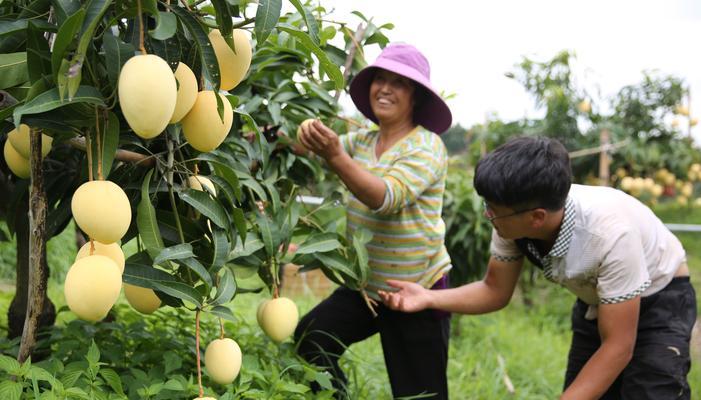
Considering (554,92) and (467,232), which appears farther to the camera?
(554,92)

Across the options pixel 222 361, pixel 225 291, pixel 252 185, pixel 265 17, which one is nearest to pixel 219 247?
pixel 225 291

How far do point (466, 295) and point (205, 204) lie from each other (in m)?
1.01

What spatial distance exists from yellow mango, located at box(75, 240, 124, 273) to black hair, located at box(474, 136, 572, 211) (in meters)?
0.90

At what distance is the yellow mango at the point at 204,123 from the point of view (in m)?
0.93

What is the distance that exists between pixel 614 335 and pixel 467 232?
176 cm

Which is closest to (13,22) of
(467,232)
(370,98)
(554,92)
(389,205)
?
(389,205)

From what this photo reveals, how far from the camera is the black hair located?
1545 millimetres

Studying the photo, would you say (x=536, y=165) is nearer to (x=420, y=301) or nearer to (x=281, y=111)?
(x=420, y=301)

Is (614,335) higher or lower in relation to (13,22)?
lower

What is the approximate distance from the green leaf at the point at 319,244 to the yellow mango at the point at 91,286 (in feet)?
2.19

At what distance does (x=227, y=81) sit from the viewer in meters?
0.99

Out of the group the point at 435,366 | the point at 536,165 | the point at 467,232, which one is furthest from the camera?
the point at 467,232

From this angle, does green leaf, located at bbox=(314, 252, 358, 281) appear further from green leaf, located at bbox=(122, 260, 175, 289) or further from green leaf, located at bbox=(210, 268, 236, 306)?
green leaf, located at bbox=(122, 260, 175, 289)

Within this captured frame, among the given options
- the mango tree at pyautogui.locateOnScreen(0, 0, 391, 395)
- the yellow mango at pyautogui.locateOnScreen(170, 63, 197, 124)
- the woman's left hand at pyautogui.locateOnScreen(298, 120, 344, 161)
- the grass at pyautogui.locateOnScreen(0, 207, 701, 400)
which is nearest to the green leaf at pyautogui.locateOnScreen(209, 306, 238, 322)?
the mango tree at pyautogui.locateOnScreen(0, 0, 391, 395)
